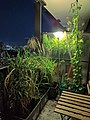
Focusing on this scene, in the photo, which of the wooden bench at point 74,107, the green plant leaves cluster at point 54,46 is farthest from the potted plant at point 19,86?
the green plant leaves cluster at point 54,46

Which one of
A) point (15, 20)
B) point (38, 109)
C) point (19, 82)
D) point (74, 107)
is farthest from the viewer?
point (15, 20)

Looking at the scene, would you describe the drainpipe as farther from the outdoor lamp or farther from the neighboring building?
the neighboring building

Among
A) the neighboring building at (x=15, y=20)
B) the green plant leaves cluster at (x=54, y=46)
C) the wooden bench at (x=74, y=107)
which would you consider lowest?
the wooden bench at (x=74, y=107)

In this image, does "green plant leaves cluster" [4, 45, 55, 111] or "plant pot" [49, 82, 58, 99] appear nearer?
"green plant leaves cluster" [4, 45, 55, 111]

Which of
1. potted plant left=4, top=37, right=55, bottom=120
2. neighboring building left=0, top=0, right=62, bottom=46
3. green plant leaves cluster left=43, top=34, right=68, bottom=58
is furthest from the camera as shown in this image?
neighboring building left=0, top=0, right=62, bottom=46

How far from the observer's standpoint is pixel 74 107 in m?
1.93

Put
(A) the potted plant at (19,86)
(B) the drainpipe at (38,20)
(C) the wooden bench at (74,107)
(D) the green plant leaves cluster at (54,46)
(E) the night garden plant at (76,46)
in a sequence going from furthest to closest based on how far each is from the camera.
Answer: (B) the drainpipe at (38,20), (D) the green plant leaves cluster at (54,46), (E) the night garden plant at (76,46), (A) the potted plant at (19,86), (C) the wooden bench at (74,107)

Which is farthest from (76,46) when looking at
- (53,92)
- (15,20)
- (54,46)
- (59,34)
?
(15,20)

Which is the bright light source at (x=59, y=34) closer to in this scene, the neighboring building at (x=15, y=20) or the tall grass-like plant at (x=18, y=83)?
the tall grass-like plant at (x=18, y=83)

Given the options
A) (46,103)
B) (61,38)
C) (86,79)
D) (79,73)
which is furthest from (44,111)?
(61,38)

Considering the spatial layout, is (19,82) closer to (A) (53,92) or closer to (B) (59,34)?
(A) (53,92)

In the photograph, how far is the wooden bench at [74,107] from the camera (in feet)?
5.88

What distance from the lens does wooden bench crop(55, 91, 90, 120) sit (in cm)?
179

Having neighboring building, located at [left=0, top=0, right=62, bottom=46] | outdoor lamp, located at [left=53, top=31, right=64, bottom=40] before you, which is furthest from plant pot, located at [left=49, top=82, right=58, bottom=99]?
neighboring building, located at [left=0, top=0, right=62, bottom=46]
